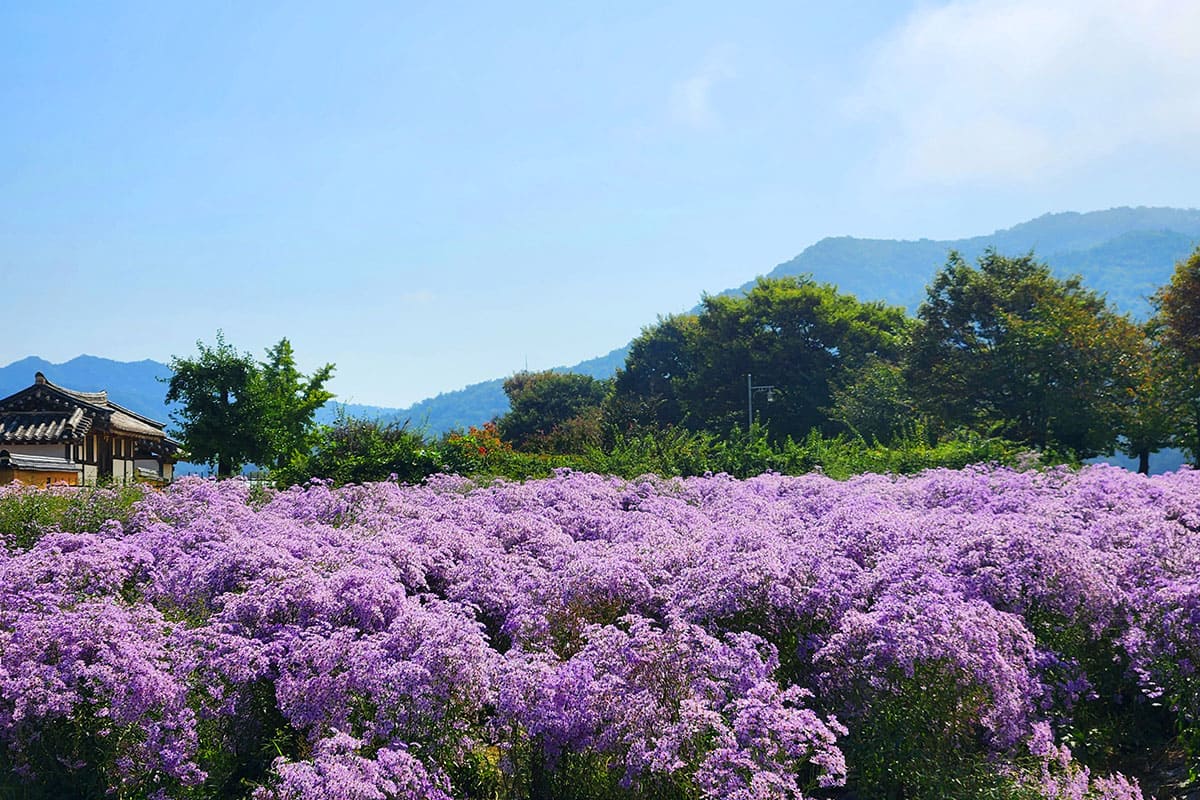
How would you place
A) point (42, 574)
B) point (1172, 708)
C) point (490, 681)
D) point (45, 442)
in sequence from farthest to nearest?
point (45, 442) → point (42, 574) → point (1172, 708) → point (490, 681)

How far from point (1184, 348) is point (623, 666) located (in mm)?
35936

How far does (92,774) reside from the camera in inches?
225

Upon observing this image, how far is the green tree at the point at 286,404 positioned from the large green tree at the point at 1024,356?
27.6 meters

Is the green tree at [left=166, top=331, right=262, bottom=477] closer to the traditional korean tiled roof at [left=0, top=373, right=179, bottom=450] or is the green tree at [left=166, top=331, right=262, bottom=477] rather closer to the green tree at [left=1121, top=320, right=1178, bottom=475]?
the traditional korean tiled roof at [left=0, top=373, right=179, bottom=450]

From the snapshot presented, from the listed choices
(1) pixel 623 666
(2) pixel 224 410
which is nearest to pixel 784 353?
(2) pixel 224 410

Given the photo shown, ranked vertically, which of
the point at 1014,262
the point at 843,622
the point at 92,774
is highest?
the point at 1014,262

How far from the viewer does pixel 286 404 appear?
145 ft

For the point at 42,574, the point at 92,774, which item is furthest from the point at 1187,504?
the point at 42,574

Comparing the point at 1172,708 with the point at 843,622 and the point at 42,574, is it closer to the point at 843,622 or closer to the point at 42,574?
the point at 843,622

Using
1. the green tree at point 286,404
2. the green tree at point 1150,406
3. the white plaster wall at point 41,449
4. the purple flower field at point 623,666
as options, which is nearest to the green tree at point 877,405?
the green tree at point 1150,406

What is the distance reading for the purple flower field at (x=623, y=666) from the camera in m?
4.72

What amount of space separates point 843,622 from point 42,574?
19.9ft

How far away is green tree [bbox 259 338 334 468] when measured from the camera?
40719mm

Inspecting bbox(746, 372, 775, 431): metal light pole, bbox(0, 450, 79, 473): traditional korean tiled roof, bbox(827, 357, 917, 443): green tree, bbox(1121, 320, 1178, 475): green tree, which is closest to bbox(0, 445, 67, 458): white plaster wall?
bbox(0, 450, 79, 473): traditional korean tiled roof
